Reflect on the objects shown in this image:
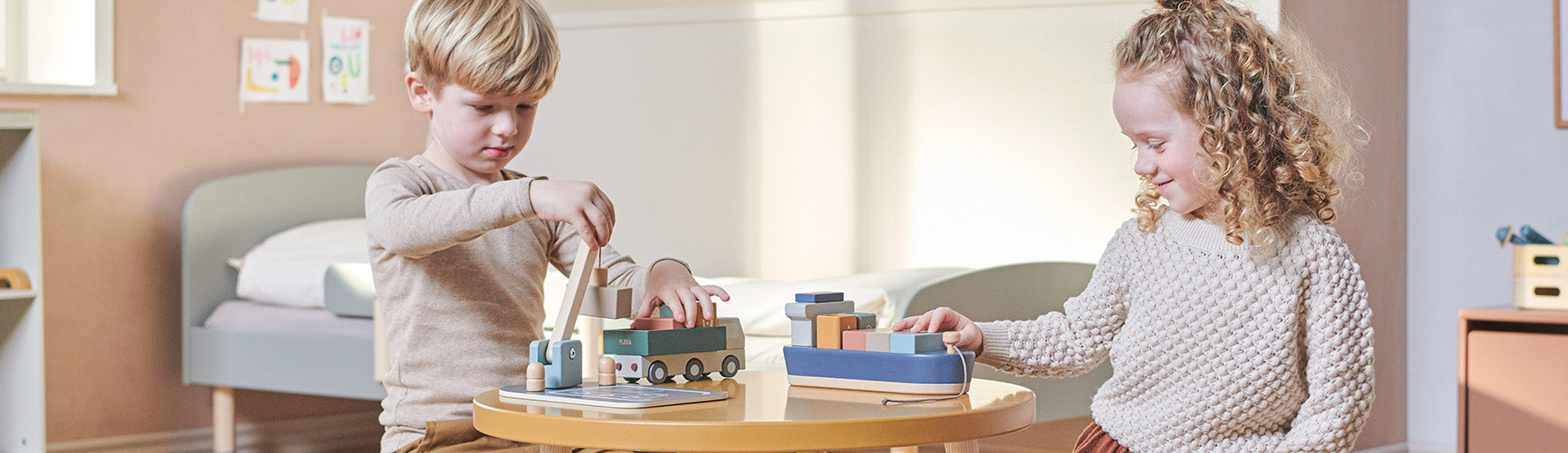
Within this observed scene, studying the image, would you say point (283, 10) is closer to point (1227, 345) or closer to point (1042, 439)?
point (1042, 439)

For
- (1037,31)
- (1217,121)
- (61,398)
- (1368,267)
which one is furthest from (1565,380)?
(61,398)

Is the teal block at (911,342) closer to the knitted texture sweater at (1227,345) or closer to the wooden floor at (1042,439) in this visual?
the knitted texture sweater at (1227,345)

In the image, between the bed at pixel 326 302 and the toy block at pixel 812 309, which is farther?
the bed at pixel 326 302

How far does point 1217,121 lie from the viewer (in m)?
1.24

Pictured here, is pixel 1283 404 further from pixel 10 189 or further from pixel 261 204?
pixel 261 204

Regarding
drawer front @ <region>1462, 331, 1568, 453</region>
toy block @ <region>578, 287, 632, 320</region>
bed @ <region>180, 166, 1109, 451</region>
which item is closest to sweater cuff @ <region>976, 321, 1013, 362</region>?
toy block @ <region>578, 287, 632, 320</region>

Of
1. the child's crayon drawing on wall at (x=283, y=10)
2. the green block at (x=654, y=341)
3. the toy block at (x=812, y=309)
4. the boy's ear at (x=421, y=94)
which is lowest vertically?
the green block at (x=654, y=341)

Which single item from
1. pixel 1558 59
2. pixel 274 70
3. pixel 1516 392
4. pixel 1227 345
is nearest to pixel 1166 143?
pixel 1227 345

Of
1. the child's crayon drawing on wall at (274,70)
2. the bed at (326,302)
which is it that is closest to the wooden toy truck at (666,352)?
the bed at (326,302)

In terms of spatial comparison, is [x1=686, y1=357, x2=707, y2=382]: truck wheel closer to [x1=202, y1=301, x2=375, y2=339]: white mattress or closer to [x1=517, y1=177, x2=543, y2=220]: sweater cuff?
[x1=517, y1=177, x2=543, y2=220]: sweater cuff

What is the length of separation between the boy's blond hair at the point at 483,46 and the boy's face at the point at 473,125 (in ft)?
0.04

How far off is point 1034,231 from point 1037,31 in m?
0.37

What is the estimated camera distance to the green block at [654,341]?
1.22 metres

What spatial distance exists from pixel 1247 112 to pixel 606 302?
1.87 ft
